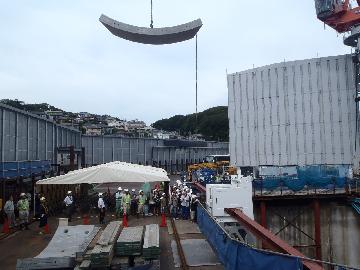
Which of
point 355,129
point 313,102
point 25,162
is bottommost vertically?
point 25,162

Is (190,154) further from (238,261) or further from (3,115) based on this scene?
(238,261)

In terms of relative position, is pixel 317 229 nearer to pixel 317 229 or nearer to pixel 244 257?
pixel 317 229

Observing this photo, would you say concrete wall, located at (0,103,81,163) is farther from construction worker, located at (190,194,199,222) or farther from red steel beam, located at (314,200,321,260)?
red steel beam, located at (314,200,321,260)

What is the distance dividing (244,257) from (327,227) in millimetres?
16963

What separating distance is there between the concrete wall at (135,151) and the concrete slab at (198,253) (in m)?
37.1

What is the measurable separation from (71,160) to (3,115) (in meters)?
7.42

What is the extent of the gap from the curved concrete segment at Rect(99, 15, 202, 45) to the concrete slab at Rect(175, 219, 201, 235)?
26.5 ft

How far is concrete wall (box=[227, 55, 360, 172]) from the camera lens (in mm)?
34250

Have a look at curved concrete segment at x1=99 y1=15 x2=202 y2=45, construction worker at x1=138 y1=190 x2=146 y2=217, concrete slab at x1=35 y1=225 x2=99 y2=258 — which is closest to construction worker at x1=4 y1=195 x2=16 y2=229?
concrete slab at x1=35 y1=225 x2=99 y2=258

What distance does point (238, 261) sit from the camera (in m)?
8.57

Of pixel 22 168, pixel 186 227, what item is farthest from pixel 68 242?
pixel 22 168

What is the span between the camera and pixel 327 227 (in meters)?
23.3

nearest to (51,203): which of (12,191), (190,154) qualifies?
(12,191)

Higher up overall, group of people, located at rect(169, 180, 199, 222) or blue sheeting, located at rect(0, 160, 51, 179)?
blue sheeting, located at rect(0, 160, 51, 179)
